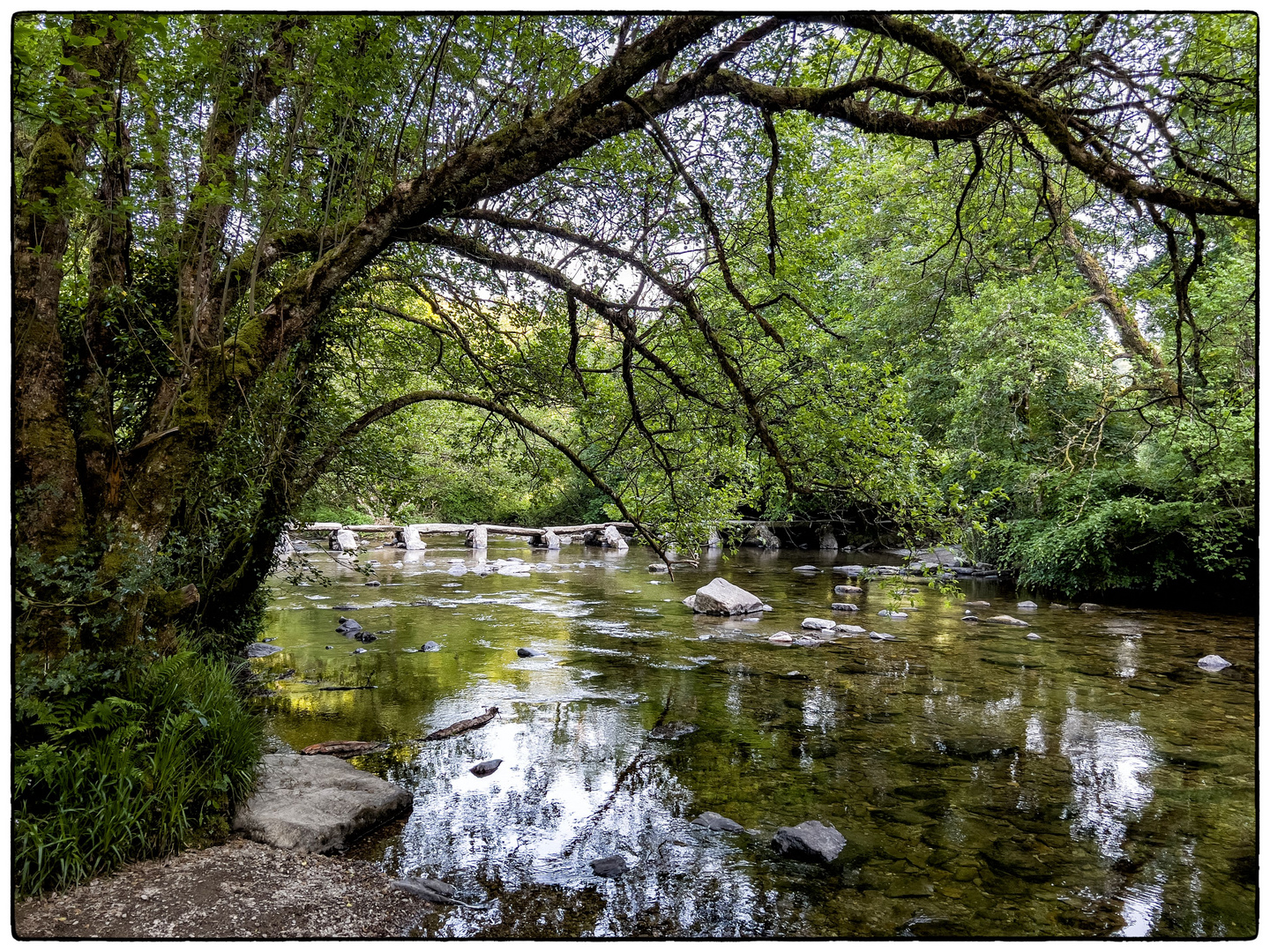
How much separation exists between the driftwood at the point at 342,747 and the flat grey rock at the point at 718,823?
3.38m

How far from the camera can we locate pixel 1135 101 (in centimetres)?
408

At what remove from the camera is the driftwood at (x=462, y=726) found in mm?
7199

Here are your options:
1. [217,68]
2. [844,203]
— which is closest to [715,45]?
[844,203]

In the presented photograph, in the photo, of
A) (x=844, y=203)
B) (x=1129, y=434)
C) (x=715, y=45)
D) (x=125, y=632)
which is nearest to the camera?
(x=125, y=632)

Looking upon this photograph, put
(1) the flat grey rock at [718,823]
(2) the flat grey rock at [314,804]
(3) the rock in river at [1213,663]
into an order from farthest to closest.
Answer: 1. (3) the rock in river at [1213,663]
2. (1) the flat grey rock at [718,823]
3. (2) the flat grey rock at [314,804]

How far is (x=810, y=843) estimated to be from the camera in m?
5.01

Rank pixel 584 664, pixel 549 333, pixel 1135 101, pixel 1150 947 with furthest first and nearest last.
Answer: pixel 584 664
pixel 549 333
pixel 1135 101
pixel 1150 947

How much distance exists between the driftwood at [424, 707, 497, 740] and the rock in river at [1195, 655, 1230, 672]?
10.3 metres

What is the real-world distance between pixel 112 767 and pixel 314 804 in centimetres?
139

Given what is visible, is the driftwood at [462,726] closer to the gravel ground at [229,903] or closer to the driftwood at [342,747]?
the driftwood at [342,747]

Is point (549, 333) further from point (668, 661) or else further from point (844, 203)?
point (668, 661)

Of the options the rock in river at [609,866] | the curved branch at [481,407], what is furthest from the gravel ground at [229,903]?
the curved branch at [481,407]

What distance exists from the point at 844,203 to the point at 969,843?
5.80 meters

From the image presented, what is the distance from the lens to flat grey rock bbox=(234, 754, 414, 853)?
14.9ft
